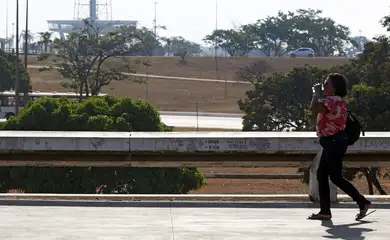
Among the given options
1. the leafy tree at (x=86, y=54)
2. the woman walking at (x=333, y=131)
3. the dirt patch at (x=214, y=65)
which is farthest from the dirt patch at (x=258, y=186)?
the dirt patch at (x=214, y=65)

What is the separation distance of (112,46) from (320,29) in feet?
240

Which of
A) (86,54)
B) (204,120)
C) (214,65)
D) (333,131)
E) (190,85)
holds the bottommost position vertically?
(204,120)

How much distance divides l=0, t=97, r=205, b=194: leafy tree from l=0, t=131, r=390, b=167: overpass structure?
28.3 feet

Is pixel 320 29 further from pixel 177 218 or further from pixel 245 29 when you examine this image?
pixel 177 218

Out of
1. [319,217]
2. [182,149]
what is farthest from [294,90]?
[319,217]

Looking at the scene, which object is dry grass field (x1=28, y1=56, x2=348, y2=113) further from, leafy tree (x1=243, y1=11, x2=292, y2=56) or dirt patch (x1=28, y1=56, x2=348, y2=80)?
leafy tree (x1=243, y1=11, x2=292, y2=56)

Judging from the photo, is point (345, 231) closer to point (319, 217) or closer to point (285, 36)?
point (319, 217)

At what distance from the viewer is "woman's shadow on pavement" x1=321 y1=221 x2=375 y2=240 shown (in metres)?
8.09

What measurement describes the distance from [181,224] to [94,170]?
12.4m

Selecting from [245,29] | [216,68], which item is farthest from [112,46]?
[245,29]

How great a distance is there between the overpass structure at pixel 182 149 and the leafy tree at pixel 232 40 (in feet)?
442

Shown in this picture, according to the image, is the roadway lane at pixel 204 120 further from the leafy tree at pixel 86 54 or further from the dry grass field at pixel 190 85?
the dry grass field at pixel 190 85

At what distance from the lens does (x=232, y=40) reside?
480 feet

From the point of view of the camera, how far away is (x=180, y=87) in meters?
103
